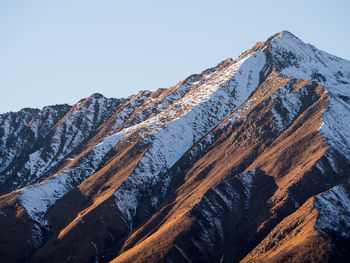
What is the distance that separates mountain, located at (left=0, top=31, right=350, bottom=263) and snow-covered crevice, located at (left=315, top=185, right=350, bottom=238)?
33 centimetres

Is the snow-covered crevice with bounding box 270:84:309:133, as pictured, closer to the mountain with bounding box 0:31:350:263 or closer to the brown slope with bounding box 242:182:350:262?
the mountain with bounding box 0:31:350:263

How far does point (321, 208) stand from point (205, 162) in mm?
56499

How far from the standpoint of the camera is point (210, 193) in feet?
445

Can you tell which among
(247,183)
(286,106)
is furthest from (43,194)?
(286,106)

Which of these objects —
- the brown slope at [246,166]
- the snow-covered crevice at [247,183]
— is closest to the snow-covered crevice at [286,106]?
the brown slope at [246,166]

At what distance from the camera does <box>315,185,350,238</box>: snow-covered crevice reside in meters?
106

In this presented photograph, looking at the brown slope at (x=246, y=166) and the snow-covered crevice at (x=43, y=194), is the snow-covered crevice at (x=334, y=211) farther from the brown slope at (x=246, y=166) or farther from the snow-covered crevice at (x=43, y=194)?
the snow-covered crevice at (x=43, y=194)

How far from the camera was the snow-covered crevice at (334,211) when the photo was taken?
106125mm

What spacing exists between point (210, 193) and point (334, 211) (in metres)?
39.3

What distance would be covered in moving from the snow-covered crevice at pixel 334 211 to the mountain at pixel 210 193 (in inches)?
13.1

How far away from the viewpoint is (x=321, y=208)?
11212 centimetres

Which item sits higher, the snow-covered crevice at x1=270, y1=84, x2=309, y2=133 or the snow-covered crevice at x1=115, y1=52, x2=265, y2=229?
the snow-covered crevice at x1=115, y1=52, x2=265, y2=229

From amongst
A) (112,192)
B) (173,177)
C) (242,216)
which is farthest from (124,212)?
(242,216)

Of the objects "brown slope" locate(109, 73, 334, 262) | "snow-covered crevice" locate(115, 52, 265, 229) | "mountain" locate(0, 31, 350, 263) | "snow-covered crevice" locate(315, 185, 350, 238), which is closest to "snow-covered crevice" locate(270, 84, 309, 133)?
"mountain" locate(0, 31, 350, 263)
